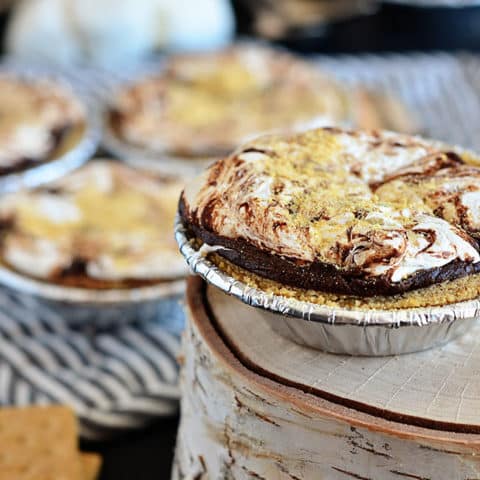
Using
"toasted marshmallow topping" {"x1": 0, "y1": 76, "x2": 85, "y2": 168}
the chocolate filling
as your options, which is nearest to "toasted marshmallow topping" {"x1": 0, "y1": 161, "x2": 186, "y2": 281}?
"toasted marshmallow topping" {"x1": 0, "y1": 76, "x2": 85, "y2": 168}

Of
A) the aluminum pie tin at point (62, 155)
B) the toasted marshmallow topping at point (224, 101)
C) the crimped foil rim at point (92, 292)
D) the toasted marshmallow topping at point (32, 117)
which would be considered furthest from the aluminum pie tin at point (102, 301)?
the toasted marshmallow topping at point (224, 101)

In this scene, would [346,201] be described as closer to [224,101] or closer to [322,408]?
[322,408]

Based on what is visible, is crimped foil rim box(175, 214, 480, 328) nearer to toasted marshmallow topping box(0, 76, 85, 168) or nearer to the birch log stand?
the birch log stand

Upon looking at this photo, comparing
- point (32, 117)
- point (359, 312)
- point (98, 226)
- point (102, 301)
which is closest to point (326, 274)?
point (359, 312)

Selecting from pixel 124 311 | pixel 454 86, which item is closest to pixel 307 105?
pixel 454 86

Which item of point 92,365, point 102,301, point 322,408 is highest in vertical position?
point 322,408

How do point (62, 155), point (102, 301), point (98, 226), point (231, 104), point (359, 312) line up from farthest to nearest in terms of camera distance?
point (231, 104), point (62, 155), point (98, 226), point (102, 301), point (359, 312)

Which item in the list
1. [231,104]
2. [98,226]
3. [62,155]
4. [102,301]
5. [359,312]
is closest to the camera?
[359,312]

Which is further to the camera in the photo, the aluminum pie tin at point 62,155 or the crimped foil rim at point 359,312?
the aluminum pie tin at point 62,155

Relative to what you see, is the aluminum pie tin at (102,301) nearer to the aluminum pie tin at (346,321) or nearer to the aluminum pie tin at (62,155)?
the aluminum pie tin at (62,155)

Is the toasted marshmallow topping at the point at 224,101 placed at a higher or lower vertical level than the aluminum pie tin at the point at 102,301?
higher
